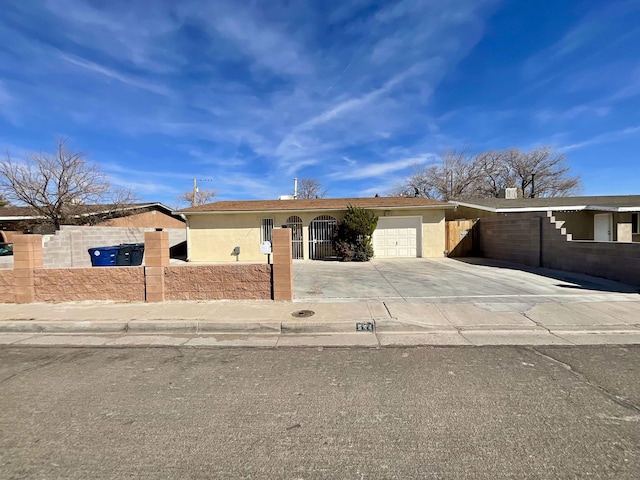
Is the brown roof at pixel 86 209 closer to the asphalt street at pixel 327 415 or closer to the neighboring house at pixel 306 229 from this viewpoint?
the neighboring house at pixel 306 229

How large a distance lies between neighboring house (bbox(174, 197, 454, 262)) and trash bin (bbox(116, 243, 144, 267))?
312 cm

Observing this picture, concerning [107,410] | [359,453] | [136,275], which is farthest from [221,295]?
[359,453]

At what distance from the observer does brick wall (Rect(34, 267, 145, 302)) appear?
7.13 metres

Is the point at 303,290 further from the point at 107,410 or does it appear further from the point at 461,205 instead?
the point at 461,205

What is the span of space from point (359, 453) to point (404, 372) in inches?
60.1

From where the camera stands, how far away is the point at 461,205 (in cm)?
1845

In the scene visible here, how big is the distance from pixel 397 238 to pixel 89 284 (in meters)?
13.0

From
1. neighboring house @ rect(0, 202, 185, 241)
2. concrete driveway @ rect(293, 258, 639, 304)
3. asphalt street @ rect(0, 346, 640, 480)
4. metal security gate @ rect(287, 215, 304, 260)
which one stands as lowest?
asphalt street @ rect(0, 346, 640, 480)

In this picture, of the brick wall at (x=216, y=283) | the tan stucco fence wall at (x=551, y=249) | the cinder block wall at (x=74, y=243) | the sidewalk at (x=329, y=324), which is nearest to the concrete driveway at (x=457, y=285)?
the tan stucco fence wall at (x=551, y=249)

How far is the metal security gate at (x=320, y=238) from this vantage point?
1608cm

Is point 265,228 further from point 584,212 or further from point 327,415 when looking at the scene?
point 584,212

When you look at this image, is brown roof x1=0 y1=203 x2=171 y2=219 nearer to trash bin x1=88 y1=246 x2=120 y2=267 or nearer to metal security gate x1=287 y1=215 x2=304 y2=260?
trash bin x1=88 y1=246 x2=120 y2=267

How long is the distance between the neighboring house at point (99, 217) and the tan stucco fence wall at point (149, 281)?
39.3 ft

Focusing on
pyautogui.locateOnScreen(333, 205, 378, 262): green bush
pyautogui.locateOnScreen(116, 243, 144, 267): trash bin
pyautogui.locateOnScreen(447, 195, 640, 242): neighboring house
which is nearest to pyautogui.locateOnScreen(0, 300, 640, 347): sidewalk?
pyautogui.locateOnScreen(116, 243, 144, 267): trash bin
